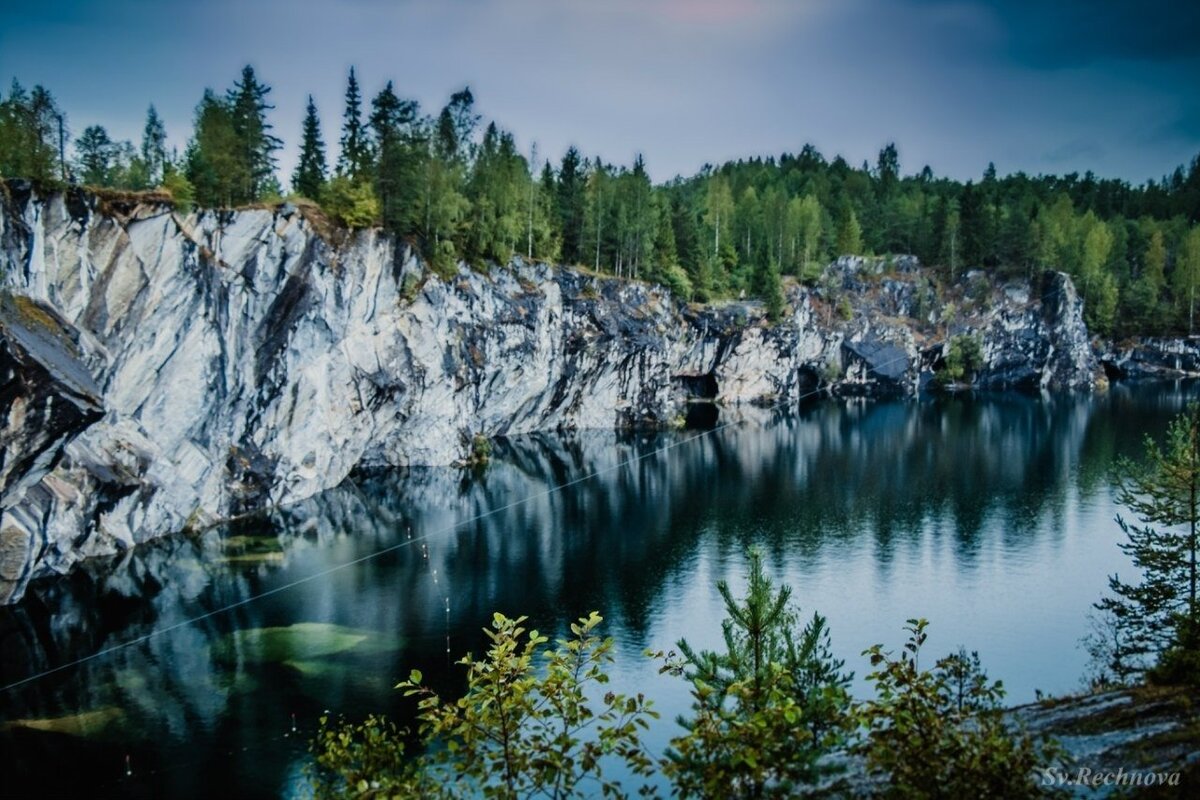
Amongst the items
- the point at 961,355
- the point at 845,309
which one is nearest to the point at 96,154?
the point at 845,309

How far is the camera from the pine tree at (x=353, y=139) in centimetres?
6022

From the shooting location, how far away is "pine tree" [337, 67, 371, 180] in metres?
60.2

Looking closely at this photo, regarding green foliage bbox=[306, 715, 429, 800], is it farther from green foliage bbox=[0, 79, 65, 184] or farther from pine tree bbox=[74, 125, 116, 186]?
pine tree bbox=[74, 125, 116, 186]

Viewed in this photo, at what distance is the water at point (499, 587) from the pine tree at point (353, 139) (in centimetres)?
2329

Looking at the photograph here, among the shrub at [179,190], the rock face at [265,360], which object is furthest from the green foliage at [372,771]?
the shrub at [179,190]

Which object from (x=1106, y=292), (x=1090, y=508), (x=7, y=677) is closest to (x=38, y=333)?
(x=7, y=677)

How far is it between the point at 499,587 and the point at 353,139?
37.9 m

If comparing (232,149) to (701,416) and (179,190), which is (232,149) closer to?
(179,190)

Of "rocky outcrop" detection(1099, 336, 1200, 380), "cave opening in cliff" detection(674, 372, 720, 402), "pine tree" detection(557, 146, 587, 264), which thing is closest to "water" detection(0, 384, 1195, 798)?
"pine tree" detection(557, 146, 587, 264)

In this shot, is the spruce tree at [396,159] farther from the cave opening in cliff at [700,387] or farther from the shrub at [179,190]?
the cave opening in cliff at [700,387]

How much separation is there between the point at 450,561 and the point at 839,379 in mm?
77112

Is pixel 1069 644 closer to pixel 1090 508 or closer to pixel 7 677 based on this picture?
pixel 1090 508

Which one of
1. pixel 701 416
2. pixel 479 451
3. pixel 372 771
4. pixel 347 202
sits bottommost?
pixel 479 451

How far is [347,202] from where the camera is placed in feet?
188
